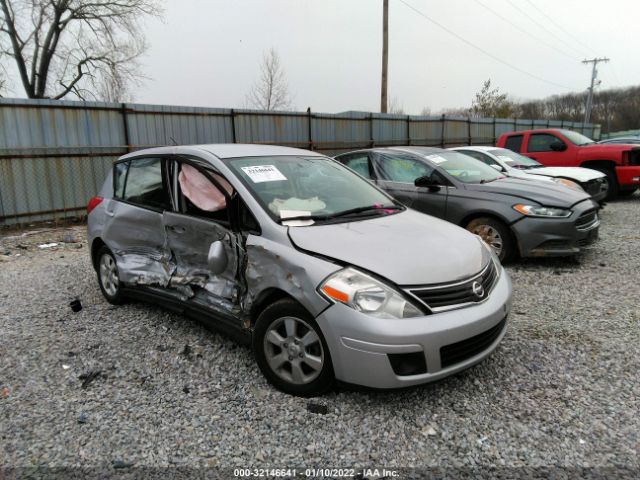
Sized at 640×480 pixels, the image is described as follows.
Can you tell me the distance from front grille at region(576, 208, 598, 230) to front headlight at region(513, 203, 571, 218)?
0.19 meters

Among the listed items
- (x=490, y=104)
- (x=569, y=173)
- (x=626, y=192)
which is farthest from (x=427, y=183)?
(x=490, y=104)

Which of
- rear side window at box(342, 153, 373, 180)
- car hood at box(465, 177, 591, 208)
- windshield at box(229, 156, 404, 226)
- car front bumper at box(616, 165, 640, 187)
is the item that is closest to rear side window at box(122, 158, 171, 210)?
windshield at box(229, 156, 404, 226)

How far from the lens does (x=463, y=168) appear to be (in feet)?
20.5

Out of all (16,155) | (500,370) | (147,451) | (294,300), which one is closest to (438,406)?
(500,370)

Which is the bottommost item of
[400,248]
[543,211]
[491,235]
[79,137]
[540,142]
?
[491,235]

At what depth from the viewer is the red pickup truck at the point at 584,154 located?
10.6 metres

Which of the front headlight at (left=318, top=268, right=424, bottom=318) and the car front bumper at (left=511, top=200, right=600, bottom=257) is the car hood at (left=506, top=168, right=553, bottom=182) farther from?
the front headlight at (left=318, top=268, right=424, bottom=318)

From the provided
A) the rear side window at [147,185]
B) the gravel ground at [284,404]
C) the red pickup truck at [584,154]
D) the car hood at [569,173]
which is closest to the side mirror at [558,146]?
the red pickup truck at [584,154]

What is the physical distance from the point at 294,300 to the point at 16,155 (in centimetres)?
832

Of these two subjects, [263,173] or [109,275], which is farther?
[109,275]

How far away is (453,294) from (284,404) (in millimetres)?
1232

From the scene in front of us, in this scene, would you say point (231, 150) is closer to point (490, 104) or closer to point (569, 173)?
point (569, 173)

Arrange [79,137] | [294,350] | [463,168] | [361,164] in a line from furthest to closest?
1. [79,137]
2. [361,164]
3. [463,168]
4. [294,350]

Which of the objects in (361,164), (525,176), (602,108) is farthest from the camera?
(602,108)
